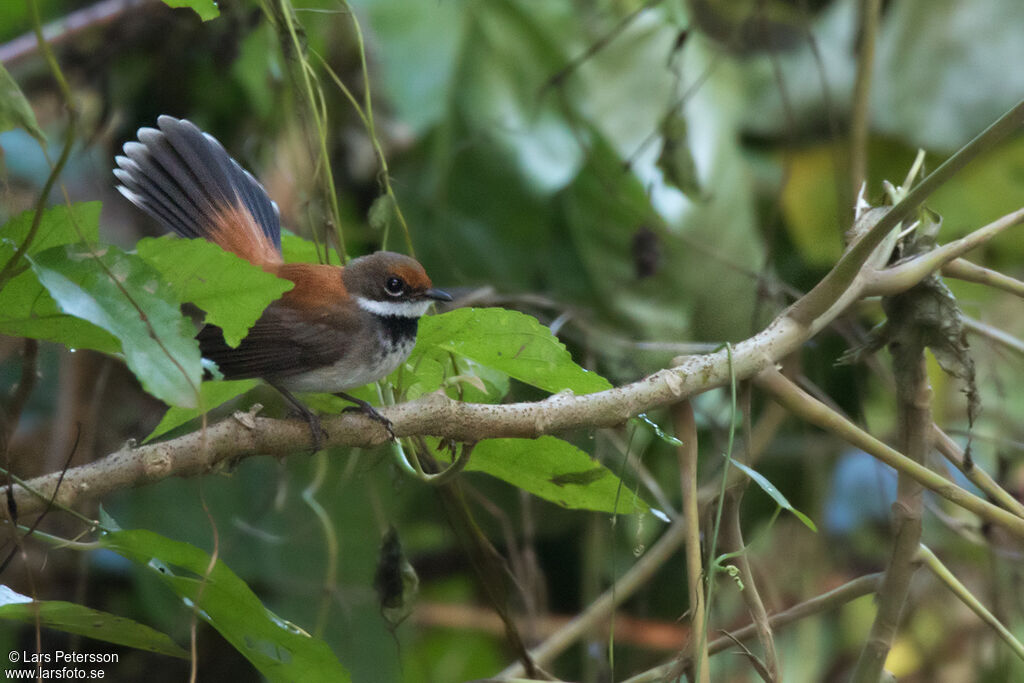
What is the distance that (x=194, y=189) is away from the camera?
2.33m

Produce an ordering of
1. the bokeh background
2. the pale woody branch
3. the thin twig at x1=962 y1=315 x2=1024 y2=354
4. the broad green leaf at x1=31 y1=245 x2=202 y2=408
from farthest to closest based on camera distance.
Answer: the bokeh background → the thin twig at x1=962 y1=315 x2=1024 y2=354 → the pale woody branch → the broad green leaf at x1=31 y1=245 x2=202 y2=408

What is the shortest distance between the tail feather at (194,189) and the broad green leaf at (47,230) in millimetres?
968

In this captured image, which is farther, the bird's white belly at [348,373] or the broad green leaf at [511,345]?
the bird's white belly at [348,373]

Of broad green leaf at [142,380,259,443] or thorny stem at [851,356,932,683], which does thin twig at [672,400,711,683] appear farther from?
broad green leaf at [142,380,259,443]

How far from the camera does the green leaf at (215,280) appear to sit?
1337 mm

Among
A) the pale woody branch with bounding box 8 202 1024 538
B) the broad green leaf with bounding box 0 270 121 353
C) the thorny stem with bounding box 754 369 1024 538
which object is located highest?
the broad green leaf with bounding box 0 270 121 353

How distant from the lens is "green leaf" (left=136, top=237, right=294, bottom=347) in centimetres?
134

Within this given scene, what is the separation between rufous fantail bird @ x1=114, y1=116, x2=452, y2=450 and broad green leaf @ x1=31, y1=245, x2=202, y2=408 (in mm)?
827

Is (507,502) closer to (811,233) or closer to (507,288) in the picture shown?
(507,288)

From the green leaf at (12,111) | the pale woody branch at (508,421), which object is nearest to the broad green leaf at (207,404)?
the pale woody branch at (508,421)

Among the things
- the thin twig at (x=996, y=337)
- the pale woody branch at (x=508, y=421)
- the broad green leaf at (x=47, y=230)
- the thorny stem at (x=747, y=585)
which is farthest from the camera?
the thin twig at (x=996, y=337)

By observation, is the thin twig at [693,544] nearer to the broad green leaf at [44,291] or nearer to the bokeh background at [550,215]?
the broad green leaf at [44,291]

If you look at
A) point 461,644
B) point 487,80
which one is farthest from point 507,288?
point 461,644

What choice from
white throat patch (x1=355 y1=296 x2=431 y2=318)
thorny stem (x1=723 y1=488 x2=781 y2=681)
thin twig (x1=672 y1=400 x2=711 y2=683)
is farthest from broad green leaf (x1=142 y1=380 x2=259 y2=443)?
thorny stem (x1=723 y1=488 x2=781 y2=681)
